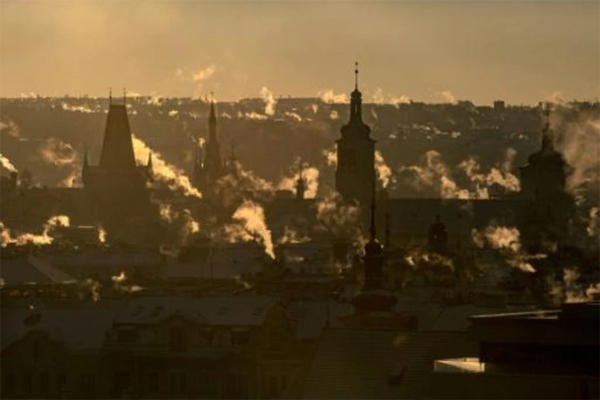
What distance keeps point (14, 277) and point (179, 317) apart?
3442 cm

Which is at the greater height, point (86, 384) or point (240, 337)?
point (240, 337)

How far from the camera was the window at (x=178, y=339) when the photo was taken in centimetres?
10600

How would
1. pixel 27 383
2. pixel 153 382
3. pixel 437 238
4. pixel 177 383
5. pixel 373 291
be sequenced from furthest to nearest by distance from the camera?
1. pixel 437 238
2. pixel 373 291
3. pixel 153 382
4. pixel 177 383
5. pixel 27 383

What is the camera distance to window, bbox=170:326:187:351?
10600 cm

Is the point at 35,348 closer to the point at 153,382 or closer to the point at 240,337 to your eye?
the point at 153,382

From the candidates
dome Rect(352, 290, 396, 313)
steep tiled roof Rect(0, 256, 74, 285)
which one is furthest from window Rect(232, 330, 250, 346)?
steep tiled roof Rect(0, 256, 74, 285)

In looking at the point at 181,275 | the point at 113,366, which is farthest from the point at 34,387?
the point at 181,275

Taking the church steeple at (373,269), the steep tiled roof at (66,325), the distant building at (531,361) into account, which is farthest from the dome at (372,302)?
the distant building at (531,361)

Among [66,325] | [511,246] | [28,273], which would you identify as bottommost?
[66,325]

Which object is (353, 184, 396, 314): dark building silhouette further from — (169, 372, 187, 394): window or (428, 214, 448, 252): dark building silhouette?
(428, 214, 448, 252): dark building silhouette

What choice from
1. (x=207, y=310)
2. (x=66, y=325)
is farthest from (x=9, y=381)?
(x=207, y=310)

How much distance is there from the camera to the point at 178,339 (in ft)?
348

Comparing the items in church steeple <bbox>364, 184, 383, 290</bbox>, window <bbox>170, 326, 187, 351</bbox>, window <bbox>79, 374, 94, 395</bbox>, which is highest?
church steeple <bbox>364, 184, 383, 290</bbox>

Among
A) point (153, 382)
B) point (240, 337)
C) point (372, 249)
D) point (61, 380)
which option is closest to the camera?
point (153, 382)
